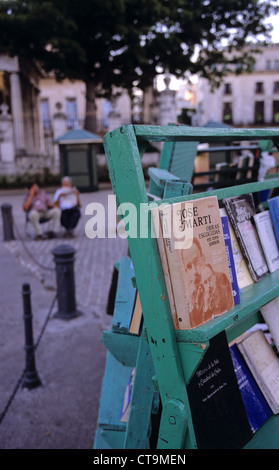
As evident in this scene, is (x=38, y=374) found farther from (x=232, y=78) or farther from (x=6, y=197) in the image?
(x=232, y=78)

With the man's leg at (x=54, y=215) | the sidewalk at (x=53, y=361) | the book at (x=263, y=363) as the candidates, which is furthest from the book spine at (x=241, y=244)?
the man's leg at (x=54, y=215)

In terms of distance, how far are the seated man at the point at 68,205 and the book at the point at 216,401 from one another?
29.7 feet

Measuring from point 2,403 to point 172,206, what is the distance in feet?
10.1

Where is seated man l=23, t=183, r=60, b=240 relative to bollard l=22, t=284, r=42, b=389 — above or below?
above

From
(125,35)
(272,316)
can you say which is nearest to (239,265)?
(272,316)

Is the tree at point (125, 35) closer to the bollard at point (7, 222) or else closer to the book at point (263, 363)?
the bollard at point (7, 222)

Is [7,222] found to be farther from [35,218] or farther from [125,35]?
[125,35]

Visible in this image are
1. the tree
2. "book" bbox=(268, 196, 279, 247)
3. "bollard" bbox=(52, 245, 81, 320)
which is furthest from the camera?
the tree

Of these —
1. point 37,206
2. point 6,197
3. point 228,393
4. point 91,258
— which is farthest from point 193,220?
point 6,197

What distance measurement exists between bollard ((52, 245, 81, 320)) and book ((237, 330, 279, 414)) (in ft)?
12.5

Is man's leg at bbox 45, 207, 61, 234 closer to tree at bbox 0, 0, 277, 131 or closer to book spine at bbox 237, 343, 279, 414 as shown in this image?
book spine at bbox 237, 343, 279, 414

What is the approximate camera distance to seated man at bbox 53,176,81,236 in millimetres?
10477

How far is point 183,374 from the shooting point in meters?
1.46

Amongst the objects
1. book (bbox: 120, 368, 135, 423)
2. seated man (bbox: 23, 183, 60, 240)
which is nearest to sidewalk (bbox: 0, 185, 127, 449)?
book (bbox: 120, 368, 135, 423)
